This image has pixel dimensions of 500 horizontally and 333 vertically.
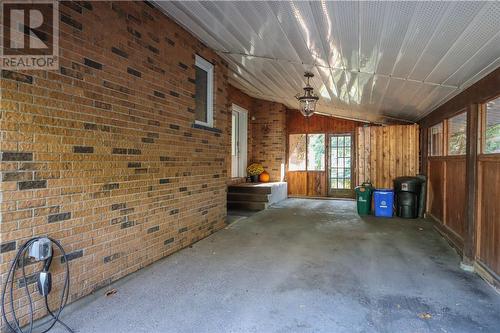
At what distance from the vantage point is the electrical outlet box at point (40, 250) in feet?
7.64

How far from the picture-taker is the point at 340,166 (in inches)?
416

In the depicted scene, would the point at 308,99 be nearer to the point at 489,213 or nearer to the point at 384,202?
the point at 489,213

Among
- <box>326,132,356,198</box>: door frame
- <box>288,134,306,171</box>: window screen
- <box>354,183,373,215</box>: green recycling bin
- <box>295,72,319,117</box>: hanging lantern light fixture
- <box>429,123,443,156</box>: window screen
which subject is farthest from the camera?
<box>288,134,306,171</box>: window screen

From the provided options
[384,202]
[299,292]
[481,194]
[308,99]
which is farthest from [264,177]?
[299,292]

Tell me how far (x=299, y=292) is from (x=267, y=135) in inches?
306

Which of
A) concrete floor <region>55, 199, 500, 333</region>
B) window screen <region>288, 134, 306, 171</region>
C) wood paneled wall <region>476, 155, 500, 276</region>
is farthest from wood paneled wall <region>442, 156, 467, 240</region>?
window screen <region>288, 134, 306, 171</region>

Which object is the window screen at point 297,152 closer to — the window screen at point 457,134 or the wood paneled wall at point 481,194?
the window screen at point 457,134

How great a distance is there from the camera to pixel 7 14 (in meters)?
2.29

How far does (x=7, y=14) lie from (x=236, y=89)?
705 cm

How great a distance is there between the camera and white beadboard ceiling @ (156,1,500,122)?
2.40 metres

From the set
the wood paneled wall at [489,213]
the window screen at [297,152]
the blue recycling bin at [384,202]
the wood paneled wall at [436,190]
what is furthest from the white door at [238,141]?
the wood paneled wall at [489,213]

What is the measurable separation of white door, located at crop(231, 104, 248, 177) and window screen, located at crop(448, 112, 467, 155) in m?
5.57

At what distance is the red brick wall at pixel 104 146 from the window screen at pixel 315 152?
22.3 feet

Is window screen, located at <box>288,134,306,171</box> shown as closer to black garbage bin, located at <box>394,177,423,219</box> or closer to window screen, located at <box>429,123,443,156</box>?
black garbage bin, located at <box>394,177,423,219</box>
